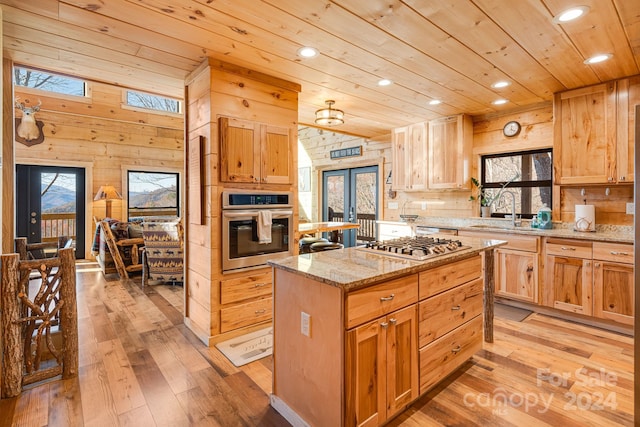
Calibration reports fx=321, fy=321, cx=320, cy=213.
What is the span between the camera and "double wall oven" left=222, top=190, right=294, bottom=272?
2.79 m

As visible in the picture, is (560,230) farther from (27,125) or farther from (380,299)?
(27,125)

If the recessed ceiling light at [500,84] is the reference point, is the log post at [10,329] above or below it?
below

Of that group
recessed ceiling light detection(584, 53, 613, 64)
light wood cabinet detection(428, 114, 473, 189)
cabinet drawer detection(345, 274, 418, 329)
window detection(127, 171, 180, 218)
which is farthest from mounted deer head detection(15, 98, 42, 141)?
recessed ceiling light detection(584, 53, 613, 64)

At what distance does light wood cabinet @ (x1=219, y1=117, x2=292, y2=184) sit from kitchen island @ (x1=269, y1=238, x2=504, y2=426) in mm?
1210

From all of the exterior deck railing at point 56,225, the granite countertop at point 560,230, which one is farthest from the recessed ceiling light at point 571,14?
the exterior deck railing at point 56,225

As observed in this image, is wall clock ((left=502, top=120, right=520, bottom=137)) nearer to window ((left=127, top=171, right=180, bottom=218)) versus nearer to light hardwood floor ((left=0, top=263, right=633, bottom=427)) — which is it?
light hardwood floor ((left=0, top=263, right=633, bottom=427))

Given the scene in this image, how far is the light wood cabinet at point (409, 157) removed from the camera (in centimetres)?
488

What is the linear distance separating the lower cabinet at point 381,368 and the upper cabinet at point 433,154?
3239mm

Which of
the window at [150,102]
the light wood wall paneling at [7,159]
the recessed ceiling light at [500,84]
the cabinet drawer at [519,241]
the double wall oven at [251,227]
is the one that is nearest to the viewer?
the light wood wall paneling at [7,159]

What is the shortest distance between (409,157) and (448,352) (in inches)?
139

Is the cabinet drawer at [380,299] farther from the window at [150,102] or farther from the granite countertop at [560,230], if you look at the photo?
the window at [150,102]

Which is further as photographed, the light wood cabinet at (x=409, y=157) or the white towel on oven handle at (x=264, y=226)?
the light wood cabinet at (x=409, y=157)

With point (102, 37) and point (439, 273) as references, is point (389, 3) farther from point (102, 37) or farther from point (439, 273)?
point (102, 37)

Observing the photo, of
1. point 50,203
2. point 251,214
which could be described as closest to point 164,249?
point 251,214
